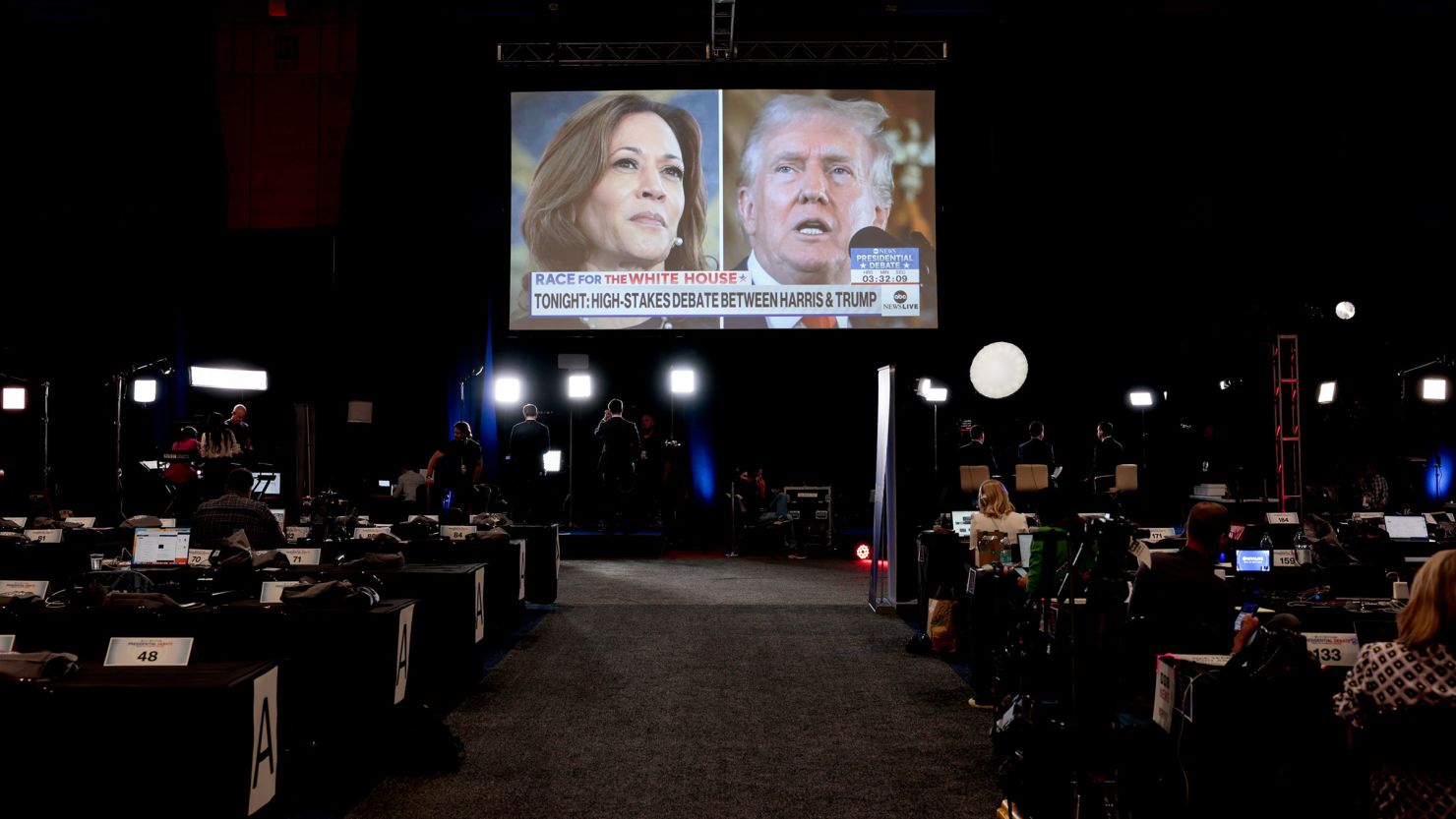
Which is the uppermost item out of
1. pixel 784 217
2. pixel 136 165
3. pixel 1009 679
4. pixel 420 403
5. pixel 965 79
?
pixel 965 79

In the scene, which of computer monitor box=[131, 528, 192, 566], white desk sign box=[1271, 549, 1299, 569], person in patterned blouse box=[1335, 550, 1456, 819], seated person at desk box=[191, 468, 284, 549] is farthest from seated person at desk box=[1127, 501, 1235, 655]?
computer monitor box=[131, 528, 192, 566]

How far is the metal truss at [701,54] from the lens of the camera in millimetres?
10094

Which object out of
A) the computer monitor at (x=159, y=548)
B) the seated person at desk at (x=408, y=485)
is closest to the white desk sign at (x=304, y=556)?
the computer monitor at (x=159, y=548)

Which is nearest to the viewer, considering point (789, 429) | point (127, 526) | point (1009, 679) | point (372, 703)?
point (372, 703)

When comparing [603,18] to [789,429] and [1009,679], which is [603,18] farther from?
[1009,679]

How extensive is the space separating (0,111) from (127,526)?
7.00m

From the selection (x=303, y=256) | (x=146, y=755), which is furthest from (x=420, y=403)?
(x=146, y=755)

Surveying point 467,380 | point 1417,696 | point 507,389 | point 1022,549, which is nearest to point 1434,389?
point 1022,549

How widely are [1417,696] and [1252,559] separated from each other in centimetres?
313

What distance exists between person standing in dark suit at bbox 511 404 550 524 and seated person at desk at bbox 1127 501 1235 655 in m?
7.46

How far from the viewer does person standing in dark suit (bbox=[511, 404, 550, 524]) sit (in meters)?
10.2

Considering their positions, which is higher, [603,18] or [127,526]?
[603,18]

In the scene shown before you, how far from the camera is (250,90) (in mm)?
10594

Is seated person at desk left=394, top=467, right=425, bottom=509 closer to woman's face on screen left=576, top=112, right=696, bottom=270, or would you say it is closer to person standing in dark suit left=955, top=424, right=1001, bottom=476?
woman's face on screen left=576, top=112, right=696, bottom=270
